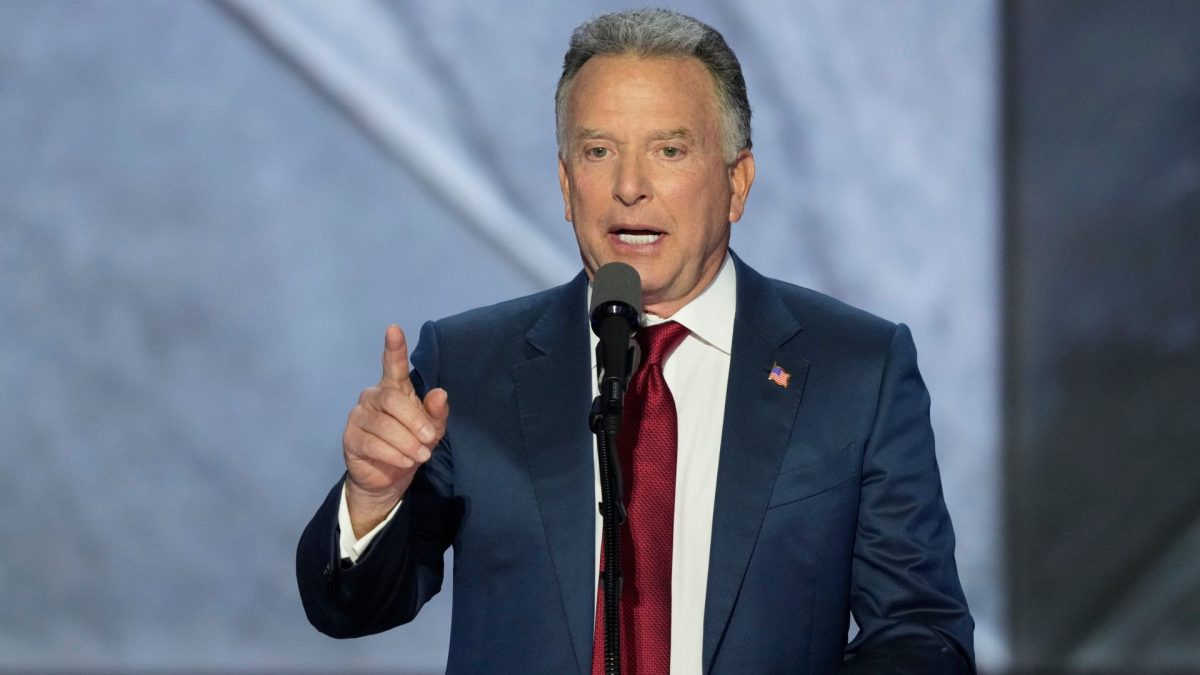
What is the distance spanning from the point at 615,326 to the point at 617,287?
0.06 m

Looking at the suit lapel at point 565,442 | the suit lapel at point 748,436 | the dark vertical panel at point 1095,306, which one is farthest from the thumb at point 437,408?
the dark vertical panel at point 1095,306

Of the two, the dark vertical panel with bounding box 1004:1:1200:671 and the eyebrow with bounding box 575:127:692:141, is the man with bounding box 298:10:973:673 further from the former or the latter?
the dark vertical panel with bounding box 1004:1:1200:671

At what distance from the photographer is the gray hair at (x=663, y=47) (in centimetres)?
192

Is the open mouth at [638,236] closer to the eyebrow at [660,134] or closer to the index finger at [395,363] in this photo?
the eyebrow at [660,134]

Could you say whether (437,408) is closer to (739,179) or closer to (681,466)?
(681,466)

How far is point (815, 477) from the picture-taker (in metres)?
1.84

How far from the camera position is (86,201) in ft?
10.2

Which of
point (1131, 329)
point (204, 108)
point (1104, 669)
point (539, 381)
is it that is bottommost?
point (1104, 669)

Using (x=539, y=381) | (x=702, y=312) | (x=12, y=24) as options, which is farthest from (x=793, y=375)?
(x=12, y=24)

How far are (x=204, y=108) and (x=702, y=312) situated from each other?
156cm

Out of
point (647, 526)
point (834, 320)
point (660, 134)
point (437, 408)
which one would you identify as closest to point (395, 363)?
point (437, 408)

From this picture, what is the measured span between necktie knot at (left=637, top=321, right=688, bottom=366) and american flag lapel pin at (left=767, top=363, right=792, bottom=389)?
14 centimetres

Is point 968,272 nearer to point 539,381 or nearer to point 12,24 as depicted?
point 539,381

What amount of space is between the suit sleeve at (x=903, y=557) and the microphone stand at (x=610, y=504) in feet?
1.39
